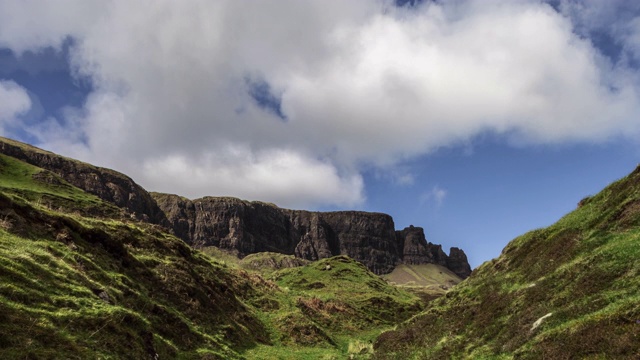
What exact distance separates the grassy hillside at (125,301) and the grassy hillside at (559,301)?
14585 mm

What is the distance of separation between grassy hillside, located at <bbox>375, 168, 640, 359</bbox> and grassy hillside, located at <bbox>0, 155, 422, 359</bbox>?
1458 cm

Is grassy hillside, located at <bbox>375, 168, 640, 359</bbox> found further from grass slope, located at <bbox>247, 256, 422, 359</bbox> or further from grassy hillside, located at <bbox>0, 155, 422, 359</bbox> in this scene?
Result: grassy hillside, located at <bbox>0, 155, 422, 359</bbox>

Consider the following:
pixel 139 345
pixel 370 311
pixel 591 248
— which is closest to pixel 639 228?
pixel 591 248

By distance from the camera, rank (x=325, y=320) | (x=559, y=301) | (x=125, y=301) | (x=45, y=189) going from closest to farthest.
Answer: (x=559, y=301) → (x=125, y=301) → (x=325, y=320) → (x=45, y=189)

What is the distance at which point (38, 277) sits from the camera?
2167 centimetres

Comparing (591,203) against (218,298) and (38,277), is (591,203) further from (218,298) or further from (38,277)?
(38,277)

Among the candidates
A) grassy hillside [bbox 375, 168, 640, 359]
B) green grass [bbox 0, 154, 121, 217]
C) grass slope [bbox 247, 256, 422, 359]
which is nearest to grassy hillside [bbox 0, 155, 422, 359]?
grass slope [bbox 247, 256, 422, 359]

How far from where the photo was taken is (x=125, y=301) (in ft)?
95.7

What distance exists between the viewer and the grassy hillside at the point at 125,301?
18.6 metres

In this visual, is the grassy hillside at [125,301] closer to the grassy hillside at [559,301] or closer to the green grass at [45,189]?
the grassy hillside at [559,301]

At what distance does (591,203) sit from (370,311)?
222ft

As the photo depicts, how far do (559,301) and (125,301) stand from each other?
32.0m

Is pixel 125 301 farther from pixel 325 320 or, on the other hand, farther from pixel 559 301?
pixel 325 320

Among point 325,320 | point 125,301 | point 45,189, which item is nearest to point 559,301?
point 125,301
